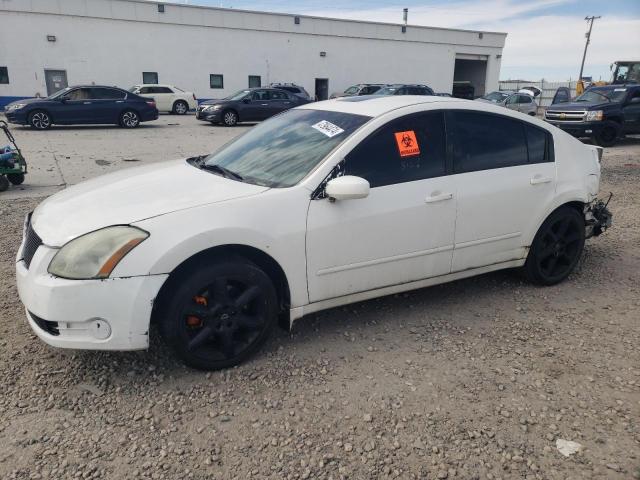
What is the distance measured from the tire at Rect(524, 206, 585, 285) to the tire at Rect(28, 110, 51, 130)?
55.4 ft

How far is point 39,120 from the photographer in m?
16.5

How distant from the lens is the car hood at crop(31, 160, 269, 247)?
2.82m

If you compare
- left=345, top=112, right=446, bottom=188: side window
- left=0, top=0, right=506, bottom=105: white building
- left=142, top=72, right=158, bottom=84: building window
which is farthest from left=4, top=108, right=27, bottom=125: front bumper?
left=345, top=112, right=446, bottom=188: side window

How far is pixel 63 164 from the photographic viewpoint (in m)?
10.2

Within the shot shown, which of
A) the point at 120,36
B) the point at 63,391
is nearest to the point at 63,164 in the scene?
the point at 63,391

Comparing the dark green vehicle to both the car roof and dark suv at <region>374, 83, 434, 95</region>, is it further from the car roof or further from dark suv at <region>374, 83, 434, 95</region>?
dark suv at <region>374, 83, 434, 95</region>

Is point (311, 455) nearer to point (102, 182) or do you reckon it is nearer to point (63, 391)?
point (63, 391)

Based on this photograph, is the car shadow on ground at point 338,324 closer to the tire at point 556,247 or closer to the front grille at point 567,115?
the tire at point 556,247

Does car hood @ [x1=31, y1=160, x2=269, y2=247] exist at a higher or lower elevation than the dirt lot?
higher

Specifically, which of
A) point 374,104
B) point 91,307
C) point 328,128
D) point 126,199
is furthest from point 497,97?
point 91,307

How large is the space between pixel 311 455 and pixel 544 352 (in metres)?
1.81

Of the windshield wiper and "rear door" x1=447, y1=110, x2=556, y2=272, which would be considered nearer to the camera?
the windshield wiper

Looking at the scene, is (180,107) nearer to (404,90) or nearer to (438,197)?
(404,90)

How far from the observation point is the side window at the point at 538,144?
4074 millimetres
